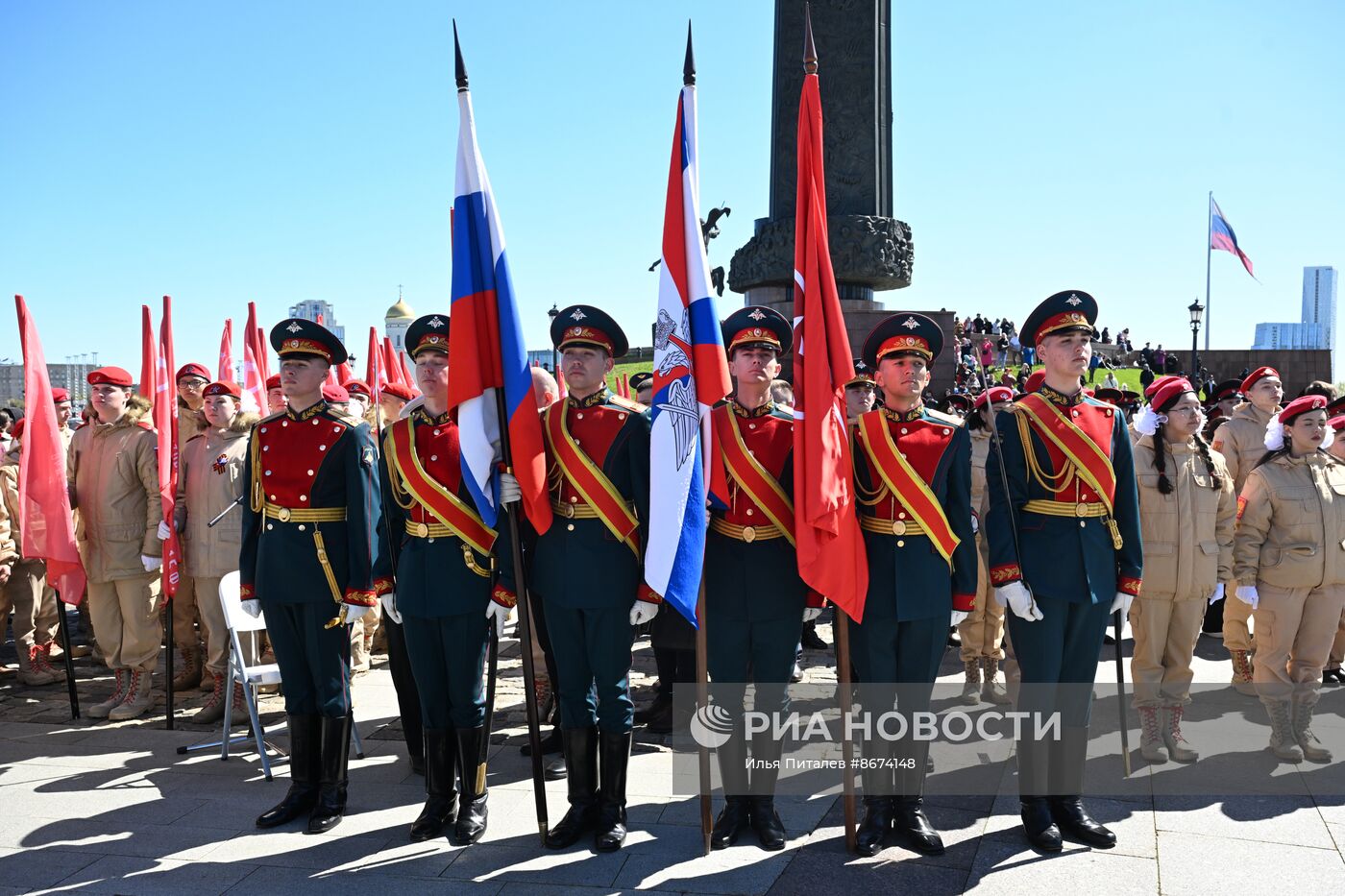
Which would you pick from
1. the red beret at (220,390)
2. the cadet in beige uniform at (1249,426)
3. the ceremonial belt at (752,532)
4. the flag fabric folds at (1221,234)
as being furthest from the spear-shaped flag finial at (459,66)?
the flag fabric folds at (1221,234)

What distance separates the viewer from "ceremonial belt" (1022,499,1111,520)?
4586mm

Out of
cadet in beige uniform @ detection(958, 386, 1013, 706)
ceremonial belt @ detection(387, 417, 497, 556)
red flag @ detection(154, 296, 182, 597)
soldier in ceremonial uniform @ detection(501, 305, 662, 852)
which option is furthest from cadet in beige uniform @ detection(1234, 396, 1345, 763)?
red flag @ detection(154, 296, 182, 597)

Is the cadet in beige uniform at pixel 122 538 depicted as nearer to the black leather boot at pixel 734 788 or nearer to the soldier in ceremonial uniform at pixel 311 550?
the soldier in ceremonial uniform at pixel 311 550

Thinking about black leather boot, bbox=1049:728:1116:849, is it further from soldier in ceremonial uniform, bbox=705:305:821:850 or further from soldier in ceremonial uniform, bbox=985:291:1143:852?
soldier in ceremonial uniform, bbox=705:305:821:850

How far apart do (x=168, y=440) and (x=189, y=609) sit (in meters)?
1.58

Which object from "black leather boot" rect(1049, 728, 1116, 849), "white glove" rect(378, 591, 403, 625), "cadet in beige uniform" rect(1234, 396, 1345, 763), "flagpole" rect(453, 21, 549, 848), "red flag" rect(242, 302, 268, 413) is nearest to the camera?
"flagpole" rect(453, 21, 549, 848)

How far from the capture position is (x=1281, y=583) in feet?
19.0

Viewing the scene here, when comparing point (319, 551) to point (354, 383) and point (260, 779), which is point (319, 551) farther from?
point (354, 383)

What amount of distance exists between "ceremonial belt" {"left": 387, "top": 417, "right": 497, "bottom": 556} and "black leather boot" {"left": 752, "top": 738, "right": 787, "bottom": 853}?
1.54m

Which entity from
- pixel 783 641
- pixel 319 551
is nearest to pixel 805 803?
pixel 783 641

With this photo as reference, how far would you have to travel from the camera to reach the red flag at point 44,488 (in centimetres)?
681

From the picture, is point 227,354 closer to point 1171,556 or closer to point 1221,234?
point 1171,556

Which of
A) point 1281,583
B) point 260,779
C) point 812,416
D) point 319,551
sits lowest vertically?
point 260,779

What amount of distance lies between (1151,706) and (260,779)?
498 cm
